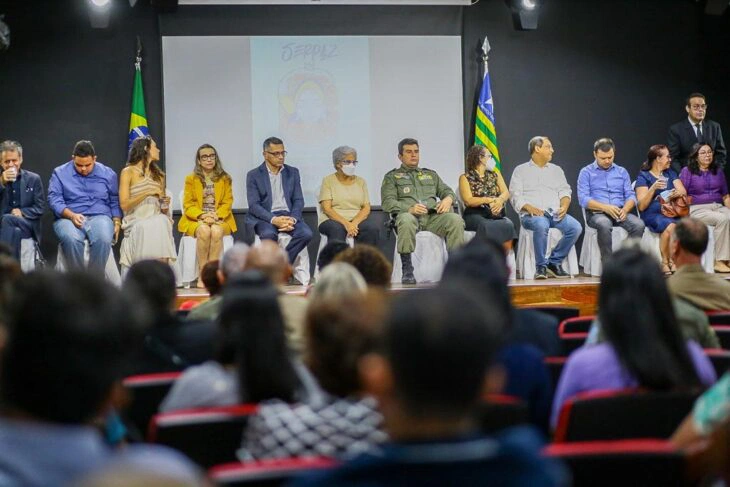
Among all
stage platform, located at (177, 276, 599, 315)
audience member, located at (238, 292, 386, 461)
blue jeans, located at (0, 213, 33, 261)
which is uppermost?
blue jeans, located at (0, 213, 33, 261)

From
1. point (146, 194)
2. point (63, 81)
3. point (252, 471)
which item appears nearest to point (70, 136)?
point (63, 81)

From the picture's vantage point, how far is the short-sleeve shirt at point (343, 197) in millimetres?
7922

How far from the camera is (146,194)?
7492 millimetres

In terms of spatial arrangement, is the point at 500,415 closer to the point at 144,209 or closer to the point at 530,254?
the point at 144,209

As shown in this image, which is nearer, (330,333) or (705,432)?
(705,432)

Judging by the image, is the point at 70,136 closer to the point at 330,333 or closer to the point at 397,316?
→ the point at 330,333

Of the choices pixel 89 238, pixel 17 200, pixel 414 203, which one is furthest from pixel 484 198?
pixel 17 200

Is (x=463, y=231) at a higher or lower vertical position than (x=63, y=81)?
lower

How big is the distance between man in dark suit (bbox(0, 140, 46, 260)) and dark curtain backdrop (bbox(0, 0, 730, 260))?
167 centimetres

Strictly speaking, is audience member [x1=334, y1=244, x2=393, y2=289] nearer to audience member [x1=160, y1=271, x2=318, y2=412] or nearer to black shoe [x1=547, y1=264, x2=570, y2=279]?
audience member [x1=160, y1=271, x2=318, y2=412]

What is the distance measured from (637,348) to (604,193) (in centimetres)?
619

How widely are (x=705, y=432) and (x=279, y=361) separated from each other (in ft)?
2.71

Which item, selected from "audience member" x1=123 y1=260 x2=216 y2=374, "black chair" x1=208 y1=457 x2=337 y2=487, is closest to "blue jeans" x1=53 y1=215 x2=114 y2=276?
"audience member" x1=123 y1=260 x2=216 y2=374

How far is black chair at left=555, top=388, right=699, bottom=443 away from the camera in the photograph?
201cm
